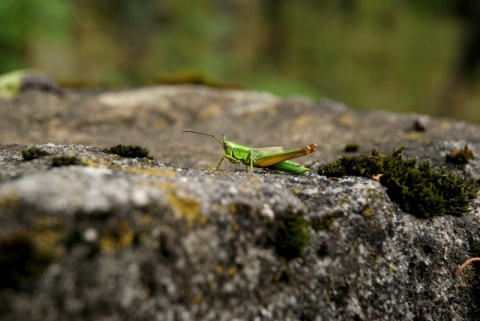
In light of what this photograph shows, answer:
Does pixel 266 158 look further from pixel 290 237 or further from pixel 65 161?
pixel 65 161

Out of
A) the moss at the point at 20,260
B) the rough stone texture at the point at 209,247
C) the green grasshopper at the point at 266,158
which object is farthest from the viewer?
the green grasshopper at the point at 266,158

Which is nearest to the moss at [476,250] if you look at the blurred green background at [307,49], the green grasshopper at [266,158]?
the green grasshopper at [266,158]

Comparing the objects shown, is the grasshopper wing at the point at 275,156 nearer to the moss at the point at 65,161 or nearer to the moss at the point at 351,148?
the moss at the point at 65,161

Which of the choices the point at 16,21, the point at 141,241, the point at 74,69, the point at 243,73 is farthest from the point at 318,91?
the point at 141,241

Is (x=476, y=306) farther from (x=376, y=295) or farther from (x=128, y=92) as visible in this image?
(x=128, y=92)

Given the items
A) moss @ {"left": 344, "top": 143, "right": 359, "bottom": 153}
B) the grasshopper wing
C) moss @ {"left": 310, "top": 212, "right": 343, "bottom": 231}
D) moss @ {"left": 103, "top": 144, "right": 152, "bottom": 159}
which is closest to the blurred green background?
moss @ {"left": 344, "top": 143, "right": 359, "bottom": 153}

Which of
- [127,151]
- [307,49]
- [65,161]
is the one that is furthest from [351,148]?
[307,49]
